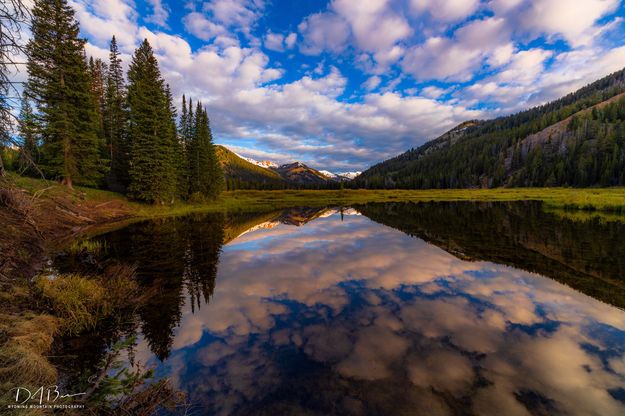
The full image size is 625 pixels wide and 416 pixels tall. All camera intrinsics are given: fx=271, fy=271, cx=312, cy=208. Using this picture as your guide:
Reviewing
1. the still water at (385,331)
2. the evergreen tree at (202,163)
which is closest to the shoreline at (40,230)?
the still water at (385,331)

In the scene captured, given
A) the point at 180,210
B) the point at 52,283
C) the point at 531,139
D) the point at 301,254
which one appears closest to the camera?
the point at 52,283

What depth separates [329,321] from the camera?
10.2 metres

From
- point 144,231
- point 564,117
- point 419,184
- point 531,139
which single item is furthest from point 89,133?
point 564,117

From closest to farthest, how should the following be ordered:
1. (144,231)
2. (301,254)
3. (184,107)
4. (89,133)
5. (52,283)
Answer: (52,283) < (301,254) < (144,231) < (89,133) < (184,107)

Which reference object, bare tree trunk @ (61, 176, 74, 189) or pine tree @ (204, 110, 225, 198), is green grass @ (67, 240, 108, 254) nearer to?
bare tree trunk @ (61, 176, 74, 189)

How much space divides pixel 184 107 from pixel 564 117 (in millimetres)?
241645

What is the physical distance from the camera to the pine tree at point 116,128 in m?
46.0

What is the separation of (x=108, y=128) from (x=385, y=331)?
57.3 meters

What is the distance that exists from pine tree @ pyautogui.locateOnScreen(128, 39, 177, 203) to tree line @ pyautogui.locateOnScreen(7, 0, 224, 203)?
135 mm

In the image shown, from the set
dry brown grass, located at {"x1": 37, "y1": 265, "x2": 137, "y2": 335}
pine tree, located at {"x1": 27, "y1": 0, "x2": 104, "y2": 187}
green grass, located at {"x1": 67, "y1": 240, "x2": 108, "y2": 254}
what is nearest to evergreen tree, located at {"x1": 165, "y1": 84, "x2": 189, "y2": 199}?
pine tree, located at {"x1": 27, "y1": 0, "x2": 104, "y2": 187}

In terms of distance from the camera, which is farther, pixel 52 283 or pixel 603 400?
pixel 52 283

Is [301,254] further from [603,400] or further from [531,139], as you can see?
[531,139]

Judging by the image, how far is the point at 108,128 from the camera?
47.8 m
